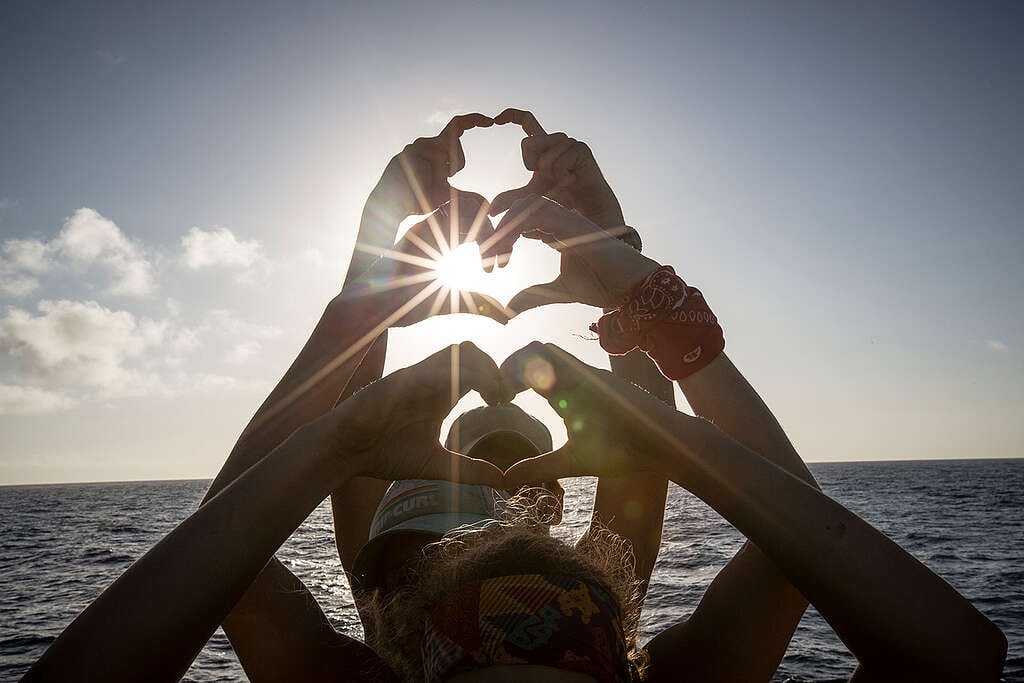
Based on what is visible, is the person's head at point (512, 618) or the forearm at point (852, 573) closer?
the forearm at point (852, 573)

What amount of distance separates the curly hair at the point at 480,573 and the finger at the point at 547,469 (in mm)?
243

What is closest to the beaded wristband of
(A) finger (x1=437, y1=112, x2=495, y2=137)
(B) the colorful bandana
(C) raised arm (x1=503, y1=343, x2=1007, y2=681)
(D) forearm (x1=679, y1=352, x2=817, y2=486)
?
(D) forearm (x1=679, y1=352, x2=817, y2=486)

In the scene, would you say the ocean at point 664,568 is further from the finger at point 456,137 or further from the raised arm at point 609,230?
the finger at point 456,137

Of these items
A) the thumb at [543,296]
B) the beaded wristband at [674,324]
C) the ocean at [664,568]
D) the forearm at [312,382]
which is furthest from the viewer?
the ocean at [664,568]

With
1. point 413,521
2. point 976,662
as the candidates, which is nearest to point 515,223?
point 413,521

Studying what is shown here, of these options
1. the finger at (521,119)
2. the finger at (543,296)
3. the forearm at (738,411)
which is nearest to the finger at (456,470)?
the forearm at (738,411)

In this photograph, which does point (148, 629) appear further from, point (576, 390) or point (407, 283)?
point (407, 283)

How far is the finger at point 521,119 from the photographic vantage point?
9.63 ft

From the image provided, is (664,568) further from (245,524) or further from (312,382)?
(245,524)

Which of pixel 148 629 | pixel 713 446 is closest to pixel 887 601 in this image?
pixel 713 446

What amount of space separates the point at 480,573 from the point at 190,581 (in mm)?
790

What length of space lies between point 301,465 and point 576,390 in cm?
76

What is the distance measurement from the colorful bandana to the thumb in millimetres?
1350

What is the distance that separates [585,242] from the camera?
88.5 inches
